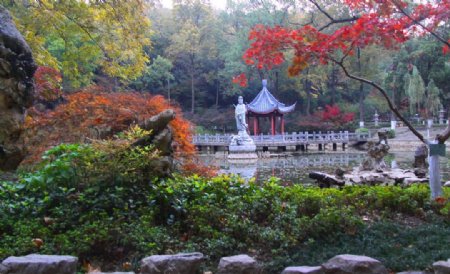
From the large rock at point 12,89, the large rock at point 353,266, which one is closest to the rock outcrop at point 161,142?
the large rock at point 12,89

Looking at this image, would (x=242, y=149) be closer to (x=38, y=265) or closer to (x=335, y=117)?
(x=335, y=117)

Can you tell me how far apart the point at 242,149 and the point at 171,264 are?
2085 centimetres

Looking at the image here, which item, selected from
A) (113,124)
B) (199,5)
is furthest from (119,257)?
(199,5)

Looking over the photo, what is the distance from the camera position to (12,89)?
330cm

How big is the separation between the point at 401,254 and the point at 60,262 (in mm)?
2571

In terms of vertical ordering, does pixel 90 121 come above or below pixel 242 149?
above

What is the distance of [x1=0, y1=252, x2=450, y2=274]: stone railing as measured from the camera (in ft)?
9.50

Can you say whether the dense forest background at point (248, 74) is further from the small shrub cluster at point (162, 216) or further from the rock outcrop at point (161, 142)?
the small shrub cluster at point (162, 216)

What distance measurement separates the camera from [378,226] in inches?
159

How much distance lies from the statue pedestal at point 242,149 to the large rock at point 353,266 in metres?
20.3

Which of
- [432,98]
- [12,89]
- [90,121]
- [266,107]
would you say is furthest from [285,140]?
[12,89]

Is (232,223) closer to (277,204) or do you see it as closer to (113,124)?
(277,204)

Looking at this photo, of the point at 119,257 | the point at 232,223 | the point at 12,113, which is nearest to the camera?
the point at 12,113

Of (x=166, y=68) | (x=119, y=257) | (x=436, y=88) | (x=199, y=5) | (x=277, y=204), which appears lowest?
(x=119, y=257)
